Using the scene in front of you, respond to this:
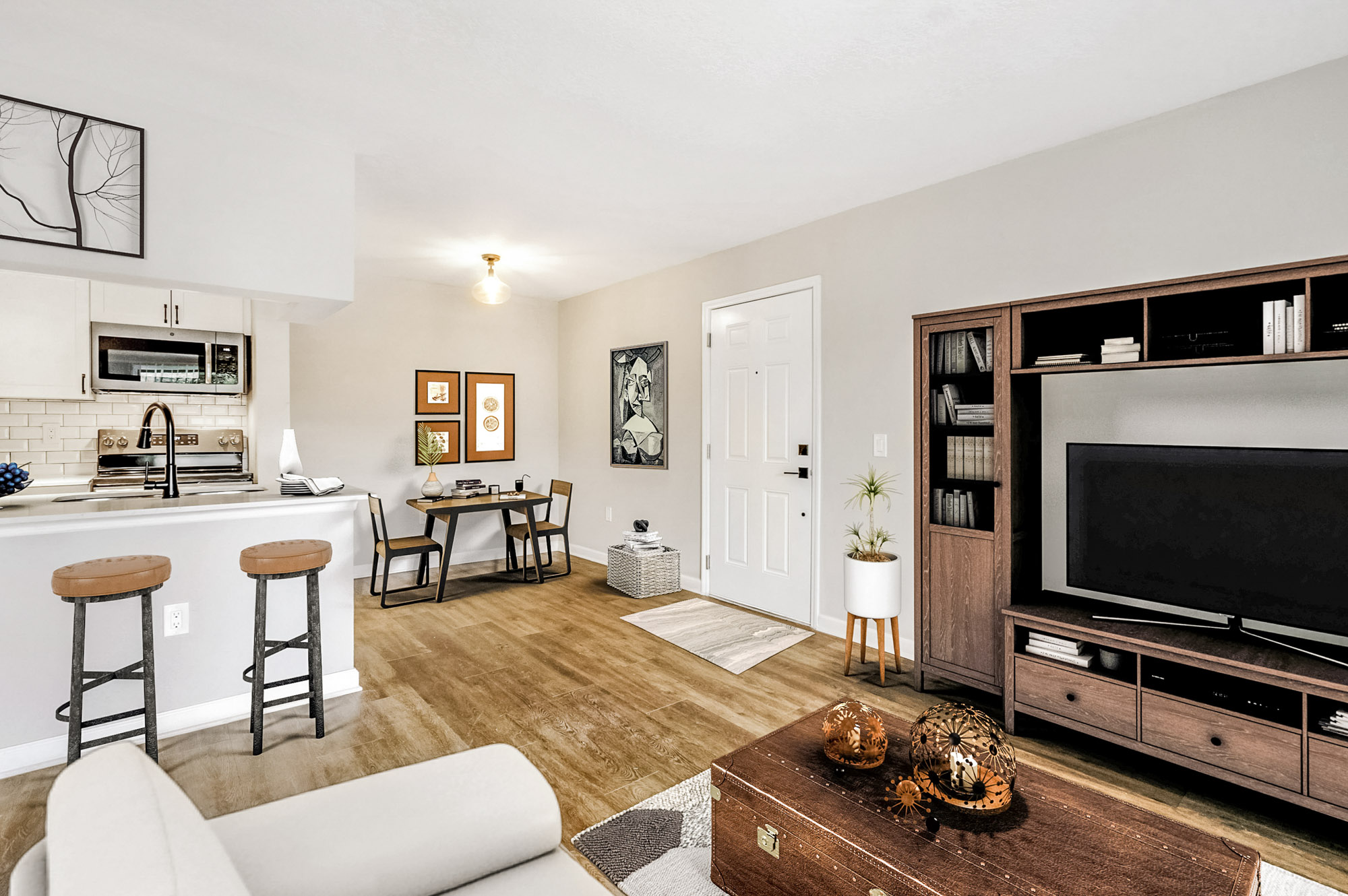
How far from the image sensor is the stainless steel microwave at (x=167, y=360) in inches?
170

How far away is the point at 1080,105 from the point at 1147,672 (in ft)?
7.44

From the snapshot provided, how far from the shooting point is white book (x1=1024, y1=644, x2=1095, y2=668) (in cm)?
251

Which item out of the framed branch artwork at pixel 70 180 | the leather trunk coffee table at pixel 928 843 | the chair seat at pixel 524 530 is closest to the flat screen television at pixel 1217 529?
the leather trunk coffee table at pixel 928 843

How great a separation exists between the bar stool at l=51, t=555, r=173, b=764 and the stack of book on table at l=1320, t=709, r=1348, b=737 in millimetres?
3933

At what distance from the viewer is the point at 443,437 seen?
5.89m

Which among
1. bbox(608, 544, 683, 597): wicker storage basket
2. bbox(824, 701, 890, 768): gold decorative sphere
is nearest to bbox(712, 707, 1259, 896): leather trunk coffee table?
bbox(824, 701, 890, 768): gold decorative sphere

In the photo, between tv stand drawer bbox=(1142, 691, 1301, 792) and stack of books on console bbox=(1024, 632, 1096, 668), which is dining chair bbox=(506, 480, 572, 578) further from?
tv stand drawer bbox=(1142, 691, 1301, 792)

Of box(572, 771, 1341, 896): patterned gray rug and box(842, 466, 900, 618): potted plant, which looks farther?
box(842, 466, 900, 618): potted plant

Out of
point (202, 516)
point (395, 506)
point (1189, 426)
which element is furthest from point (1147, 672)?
point (395, 506)

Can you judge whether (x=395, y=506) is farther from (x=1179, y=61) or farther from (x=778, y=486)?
(x=1179, y=61)

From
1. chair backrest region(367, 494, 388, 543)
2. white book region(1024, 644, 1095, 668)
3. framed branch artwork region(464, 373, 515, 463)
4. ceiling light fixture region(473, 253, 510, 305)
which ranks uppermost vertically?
ceiling light fixture region(473, 253, 510, 305)

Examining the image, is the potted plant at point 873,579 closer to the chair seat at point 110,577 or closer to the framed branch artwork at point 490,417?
the chair seat at point 110,577

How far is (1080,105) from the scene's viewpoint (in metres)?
2.62

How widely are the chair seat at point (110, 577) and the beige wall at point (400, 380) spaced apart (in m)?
2.91
